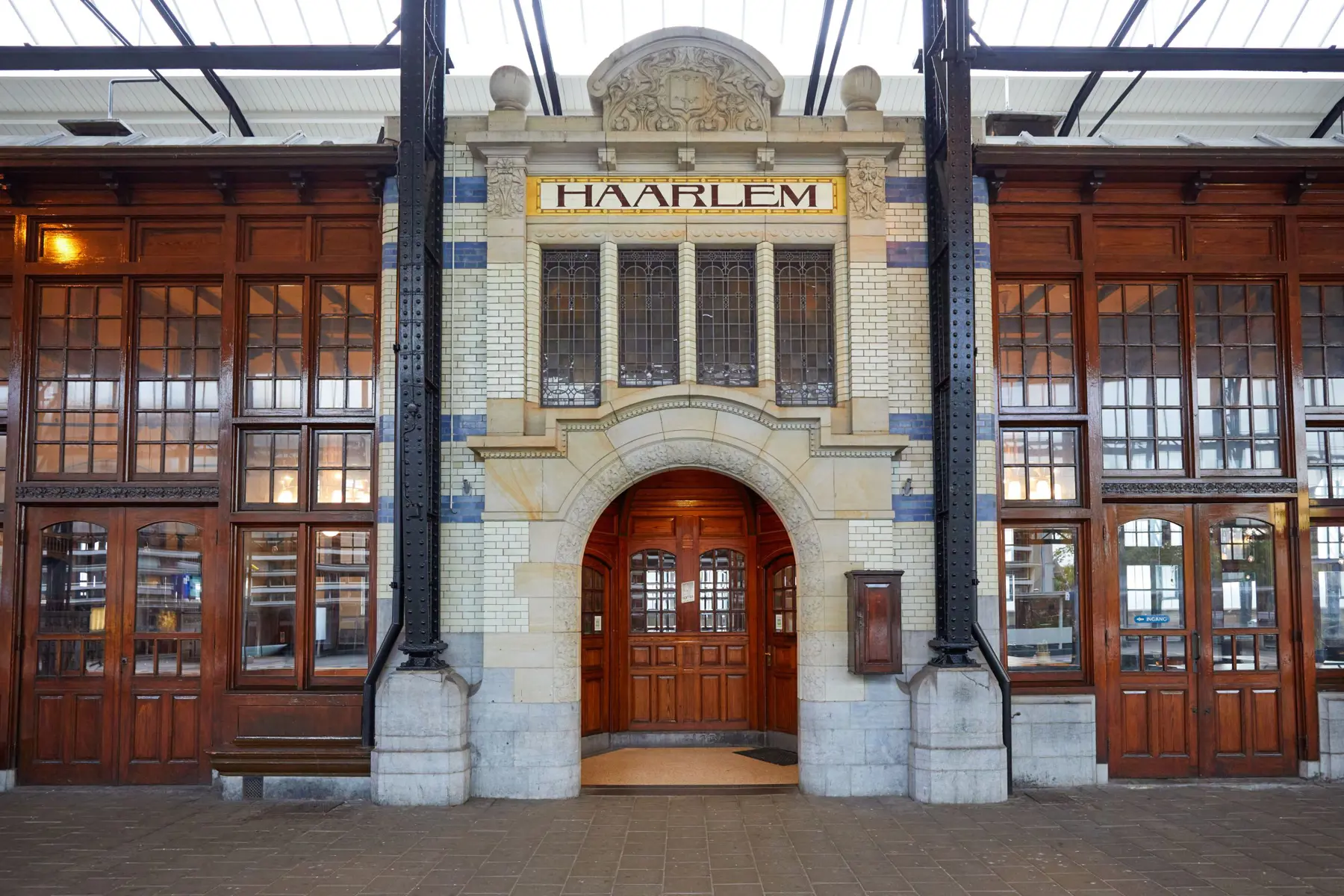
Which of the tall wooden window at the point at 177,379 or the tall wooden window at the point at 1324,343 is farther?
the tall wooden window at the point at 1324,343

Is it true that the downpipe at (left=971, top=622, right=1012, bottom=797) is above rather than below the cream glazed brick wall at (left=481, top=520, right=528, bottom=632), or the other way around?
below

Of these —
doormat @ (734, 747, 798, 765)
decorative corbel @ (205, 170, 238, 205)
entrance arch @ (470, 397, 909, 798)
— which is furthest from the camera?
doormat @ (734, 747, 798, 765)

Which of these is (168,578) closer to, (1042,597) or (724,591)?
(724,591)

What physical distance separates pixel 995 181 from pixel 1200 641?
5.49 metres

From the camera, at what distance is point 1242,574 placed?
10.3 metres

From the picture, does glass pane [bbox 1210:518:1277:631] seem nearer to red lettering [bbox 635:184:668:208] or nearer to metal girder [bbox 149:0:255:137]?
red lettering [bbox 635:184:668:208]

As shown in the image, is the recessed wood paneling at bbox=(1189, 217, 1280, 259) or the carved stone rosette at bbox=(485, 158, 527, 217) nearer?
the carved stone rosette at bbox=(485, 158, 527, 217)

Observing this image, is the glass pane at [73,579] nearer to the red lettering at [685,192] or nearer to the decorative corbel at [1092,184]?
the red lettering at [685,192]

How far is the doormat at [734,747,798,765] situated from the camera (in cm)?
1096

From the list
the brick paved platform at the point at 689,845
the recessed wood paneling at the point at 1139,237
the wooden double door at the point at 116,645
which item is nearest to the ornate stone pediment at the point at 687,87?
the recessed wood paneling at the point at 1139,237

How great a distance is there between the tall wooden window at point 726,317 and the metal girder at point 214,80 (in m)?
7.12

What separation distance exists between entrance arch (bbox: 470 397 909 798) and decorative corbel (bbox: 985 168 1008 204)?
9.68 ft

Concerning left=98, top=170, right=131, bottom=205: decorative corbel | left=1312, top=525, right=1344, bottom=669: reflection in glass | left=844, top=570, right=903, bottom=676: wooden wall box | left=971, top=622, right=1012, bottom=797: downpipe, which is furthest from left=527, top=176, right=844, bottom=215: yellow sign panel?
left=1312, top=525, right=1344, bottom=669: reflection in glass

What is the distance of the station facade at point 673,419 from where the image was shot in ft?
31.8
